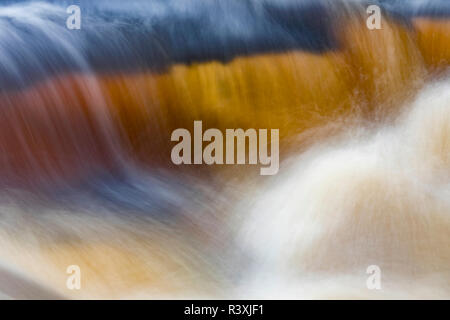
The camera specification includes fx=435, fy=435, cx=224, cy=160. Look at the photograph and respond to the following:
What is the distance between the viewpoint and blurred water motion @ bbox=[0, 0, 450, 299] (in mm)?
1518

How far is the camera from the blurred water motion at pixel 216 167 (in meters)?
1.52

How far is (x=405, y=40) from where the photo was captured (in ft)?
5.00

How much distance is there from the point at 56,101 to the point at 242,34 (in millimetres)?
695

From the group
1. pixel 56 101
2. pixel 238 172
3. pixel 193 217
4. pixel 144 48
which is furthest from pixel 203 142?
pixel 56 101

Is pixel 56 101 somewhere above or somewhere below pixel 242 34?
below

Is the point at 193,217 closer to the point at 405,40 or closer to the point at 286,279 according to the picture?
the point at 286,279

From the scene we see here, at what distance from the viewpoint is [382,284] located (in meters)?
1.52

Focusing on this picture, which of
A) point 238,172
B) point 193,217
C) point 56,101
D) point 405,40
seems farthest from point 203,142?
point 405,40

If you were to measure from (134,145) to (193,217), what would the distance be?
0.33 m

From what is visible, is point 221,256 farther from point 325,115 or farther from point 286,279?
point 325,115

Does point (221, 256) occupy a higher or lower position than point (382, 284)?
higher

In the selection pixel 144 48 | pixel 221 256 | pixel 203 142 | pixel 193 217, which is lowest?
pixel 221 256

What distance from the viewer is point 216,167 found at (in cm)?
152
